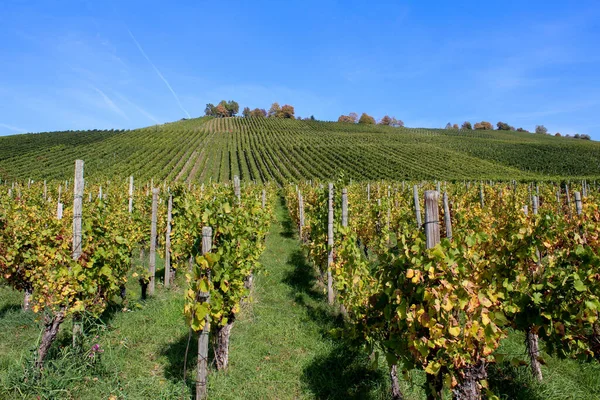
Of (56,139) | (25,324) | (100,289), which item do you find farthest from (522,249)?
(56,139)

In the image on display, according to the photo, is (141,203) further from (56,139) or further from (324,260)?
(56,139)

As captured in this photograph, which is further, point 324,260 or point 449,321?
point 324,260

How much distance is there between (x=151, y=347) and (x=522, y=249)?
5.06 metres

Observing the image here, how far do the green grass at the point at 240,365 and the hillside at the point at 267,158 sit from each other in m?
29.9

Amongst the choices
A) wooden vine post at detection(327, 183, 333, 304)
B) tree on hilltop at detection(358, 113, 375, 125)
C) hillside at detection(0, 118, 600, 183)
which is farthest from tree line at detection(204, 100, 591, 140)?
wooden vine post at detection(327, 183, 333, 304)

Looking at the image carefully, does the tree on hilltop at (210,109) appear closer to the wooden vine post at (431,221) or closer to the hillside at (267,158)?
the hillside at (267,158)

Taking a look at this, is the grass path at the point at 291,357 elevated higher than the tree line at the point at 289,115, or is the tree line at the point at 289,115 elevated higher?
the tree line at the point at 289,115

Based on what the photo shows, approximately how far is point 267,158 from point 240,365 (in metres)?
42.2

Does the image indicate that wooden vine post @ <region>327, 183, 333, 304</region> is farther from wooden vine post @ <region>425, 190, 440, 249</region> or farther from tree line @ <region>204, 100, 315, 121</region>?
tree line @ <region>204, 100, 315, 121</region>

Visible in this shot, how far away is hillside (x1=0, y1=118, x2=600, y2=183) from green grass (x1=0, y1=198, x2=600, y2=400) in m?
29.9

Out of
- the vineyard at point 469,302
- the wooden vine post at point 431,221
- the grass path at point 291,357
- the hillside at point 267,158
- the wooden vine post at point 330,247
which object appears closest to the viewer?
the vineyard at point 469,302

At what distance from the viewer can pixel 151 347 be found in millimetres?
5098

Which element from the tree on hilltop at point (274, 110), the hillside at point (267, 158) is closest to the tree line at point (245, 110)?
the tree on hilltop at point (274, 110)

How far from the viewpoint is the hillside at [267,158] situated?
121 ft
